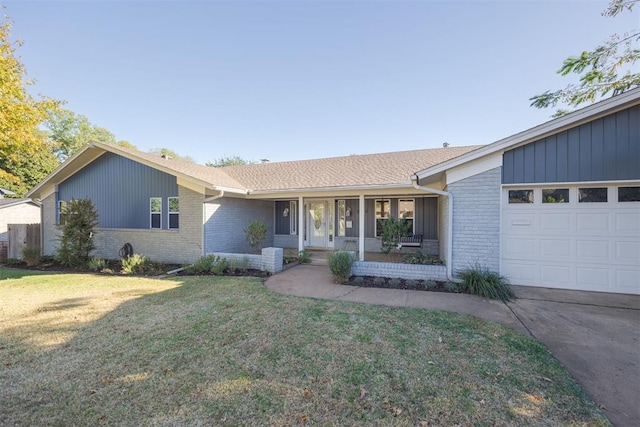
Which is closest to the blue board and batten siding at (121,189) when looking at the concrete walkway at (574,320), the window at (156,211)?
the window at (156,211)

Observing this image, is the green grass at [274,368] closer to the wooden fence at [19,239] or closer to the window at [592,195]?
the window at [592,195]

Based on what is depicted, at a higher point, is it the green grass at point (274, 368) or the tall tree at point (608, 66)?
the tall tree at point (608, 66)

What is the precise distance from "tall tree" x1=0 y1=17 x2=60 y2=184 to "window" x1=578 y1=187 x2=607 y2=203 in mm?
16858

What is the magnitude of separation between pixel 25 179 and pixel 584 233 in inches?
1478

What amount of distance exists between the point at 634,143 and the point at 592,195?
4.00 ft

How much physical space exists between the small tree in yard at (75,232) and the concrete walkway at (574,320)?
7765mm

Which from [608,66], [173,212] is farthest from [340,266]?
[608,66]

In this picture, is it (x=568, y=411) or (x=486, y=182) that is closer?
(x=568, y=411)

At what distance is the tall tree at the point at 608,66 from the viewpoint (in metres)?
7.23

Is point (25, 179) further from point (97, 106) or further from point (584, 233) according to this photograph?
point (584, 233)

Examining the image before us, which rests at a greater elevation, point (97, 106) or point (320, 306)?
point (97, 106)

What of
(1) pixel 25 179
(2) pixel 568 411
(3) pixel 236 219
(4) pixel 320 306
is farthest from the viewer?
(1) pixel 25 179

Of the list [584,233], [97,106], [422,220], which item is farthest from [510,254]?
[97,106]

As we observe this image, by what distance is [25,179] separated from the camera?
2448cm
